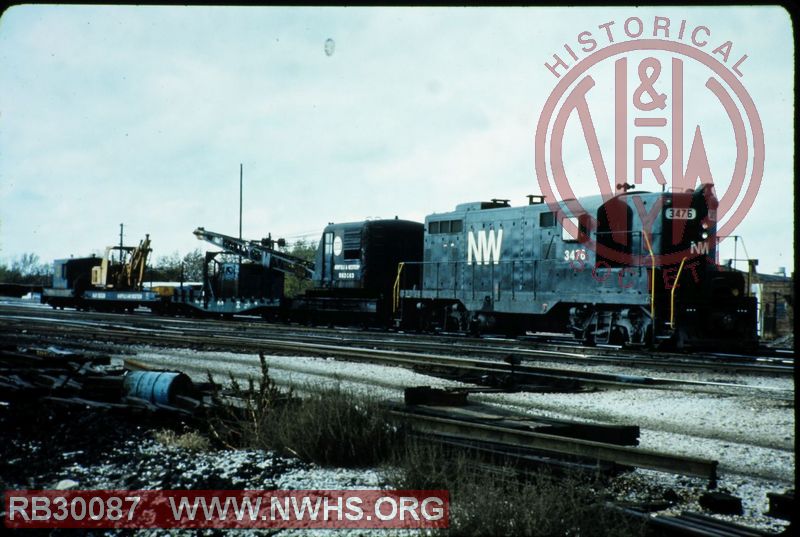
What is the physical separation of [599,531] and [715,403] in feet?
16.2

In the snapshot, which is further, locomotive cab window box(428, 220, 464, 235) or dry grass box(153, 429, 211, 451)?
locomotive cab window box(428, 220, 464, 235)

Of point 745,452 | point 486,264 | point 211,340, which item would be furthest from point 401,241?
point 745,452

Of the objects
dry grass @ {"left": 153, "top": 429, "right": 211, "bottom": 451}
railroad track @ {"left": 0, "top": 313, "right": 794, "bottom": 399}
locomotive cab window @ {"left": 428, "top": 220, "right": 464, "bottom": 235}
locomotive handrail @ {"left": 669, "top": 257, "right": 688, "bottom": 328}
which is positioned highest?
locomotive cab window @ {"left": 428, "top": 220, "right": 464, "bottom": 235}

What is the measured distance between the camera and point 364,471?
14.3ft

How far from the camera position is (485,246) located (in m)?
17.9

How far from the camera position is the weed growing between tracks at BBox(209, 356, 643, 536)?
2.99 metres

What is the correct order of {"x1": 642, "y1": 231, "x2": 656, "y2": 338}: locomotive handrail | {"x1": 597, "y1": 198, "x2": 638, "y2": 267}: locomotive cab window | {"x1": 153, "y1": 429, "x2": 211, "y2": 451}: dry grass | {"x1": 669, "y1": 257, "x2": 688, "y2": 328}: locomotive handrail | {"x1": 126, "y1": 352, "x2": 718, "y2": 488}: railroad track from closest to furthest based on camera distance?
{"x1": 126, "y1": 352, "x2": 718, "y2": 488}: railroad track → {"x1": 153, "y1": 429, "x2": 211, "y2": 451}: dry grass → {"x1": 669, "y1": 257, "x2": 688, "y2": 328}: locomotive handrail → {"x1": 642, "y1": 231, "x2": 656, "y2": 338}: locomotive handrail → {"x1": 597, "y1": 198, "x2": 638, "y2": 267}: locomotive cab window

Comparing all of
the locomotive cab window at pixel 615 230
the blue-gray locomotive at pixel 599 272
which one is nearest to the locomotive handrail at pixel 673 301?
the blue-gray locomotive at pixel 599 272

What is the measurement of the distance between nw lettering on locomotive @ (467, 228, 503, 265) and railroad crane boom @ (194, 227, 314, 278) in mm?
8280

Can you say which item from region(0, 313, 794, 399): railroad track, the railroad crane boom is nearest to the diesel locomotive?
the railroad crane boom

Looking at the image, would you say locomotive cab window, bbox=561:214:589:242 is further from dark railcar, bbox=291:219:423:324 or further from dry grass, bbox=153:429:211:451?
dry grass, bbox=153:429:211:451

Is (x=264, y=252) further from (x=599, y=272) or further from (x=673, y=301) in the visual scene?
(x=673, y=301)

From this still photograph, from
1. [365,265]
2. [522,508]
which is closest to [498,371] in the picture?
[522,508]

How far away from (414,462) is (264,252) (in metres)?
25.1
